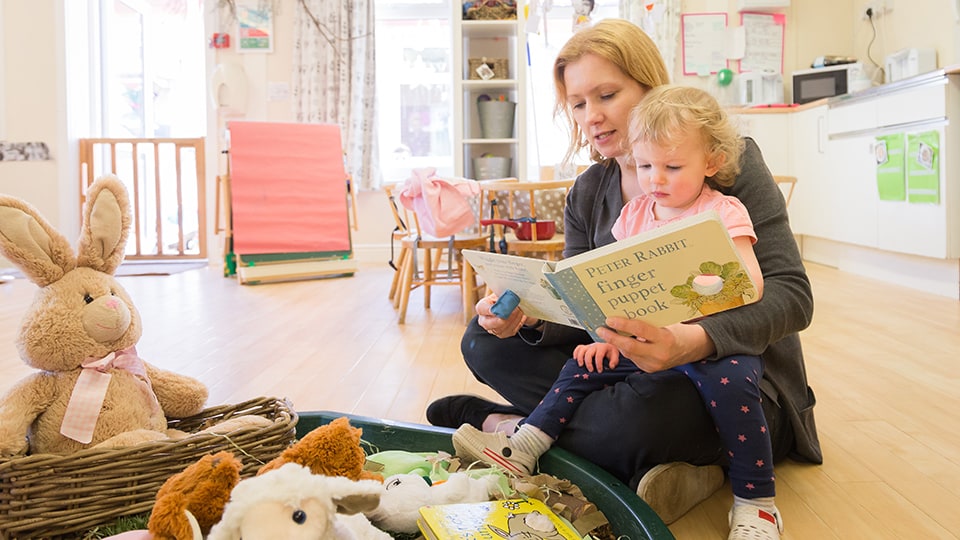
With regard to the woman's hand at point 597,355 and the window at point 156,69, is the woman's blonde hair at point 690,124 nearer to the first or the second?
the woman's hand at point 597,355

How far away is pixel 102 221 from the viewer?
115 centimetres

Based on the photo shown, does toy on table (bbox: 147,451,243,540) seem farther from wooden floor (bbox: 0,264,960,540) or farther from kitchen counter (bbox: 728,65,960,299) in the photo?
kitchen counter (bbox: 728,65,960,299)

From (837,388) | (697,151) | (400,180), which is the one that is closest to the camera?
(697,151)

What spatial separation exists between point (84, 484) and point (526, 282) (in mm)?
627

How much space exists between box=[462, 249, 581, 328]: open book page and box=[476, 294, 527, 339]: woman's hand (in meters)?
0.05

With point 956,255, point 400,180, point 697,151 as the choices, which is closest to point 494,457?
point 697,151

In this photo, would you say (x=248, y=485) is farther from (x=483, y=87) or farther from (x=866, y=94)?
(x=483, y=87)

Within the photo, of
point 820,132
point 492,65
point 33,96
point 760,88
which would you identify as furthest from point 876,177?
point 33,96

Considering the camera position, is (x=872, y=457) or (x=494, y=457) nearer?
(x=494, y=457)

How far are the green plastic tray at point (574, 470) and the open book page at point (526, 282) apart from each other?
8.6 inches

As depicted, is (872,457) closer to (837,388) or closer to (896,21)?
(837,388)

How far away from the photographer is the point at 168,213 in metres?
5.78

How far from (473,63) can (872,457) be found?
398 centimetres

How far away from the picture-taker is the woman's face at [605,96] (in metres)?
1.24
